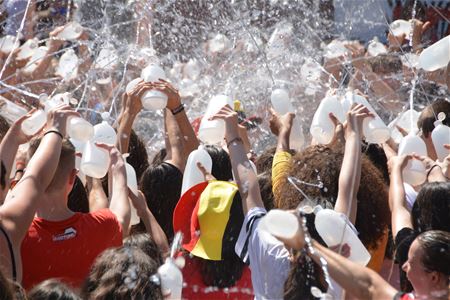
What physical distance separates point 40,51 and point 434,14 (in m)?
3.04

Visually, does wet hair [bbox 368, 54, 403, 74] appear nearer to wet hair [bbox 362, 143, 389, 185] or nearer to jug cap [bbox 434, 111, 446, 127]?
jug cap [bbox 434, 111, 446, 127]

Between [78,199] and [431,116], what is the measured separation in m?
2.02

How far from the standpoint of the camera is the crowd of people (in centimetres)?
300

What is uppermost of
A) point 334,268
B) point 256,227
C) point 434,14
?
point 334,268

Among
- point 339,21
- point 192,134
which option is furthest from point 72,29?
point 192,134

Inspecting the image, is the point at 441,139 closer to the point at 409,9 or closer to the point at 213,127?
A: the point at 213,127

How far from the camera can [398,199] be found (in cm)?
376

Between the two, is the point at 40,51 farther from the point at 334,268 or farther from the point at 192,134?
the point at 334,268

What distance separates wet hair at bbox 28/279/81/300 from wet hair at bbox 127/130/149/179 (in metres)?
1.99

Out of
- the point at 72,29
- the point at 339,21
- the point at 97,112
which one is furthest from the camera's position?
the point at 339,21

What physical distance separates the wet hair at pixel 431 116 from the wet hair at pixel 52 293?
8.68 ft

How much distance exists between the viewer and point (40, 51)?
6703mm

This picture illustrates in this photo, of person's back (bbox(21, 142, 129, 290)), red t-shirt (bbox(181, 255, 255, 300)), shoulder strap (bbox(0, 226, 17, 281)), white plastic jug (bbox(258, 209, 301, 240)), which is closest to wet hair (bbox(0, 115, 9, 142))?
person's back (bbox(21, 142, 129, 290))

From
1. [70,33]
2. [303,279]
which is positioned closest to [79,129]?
[303,279]
